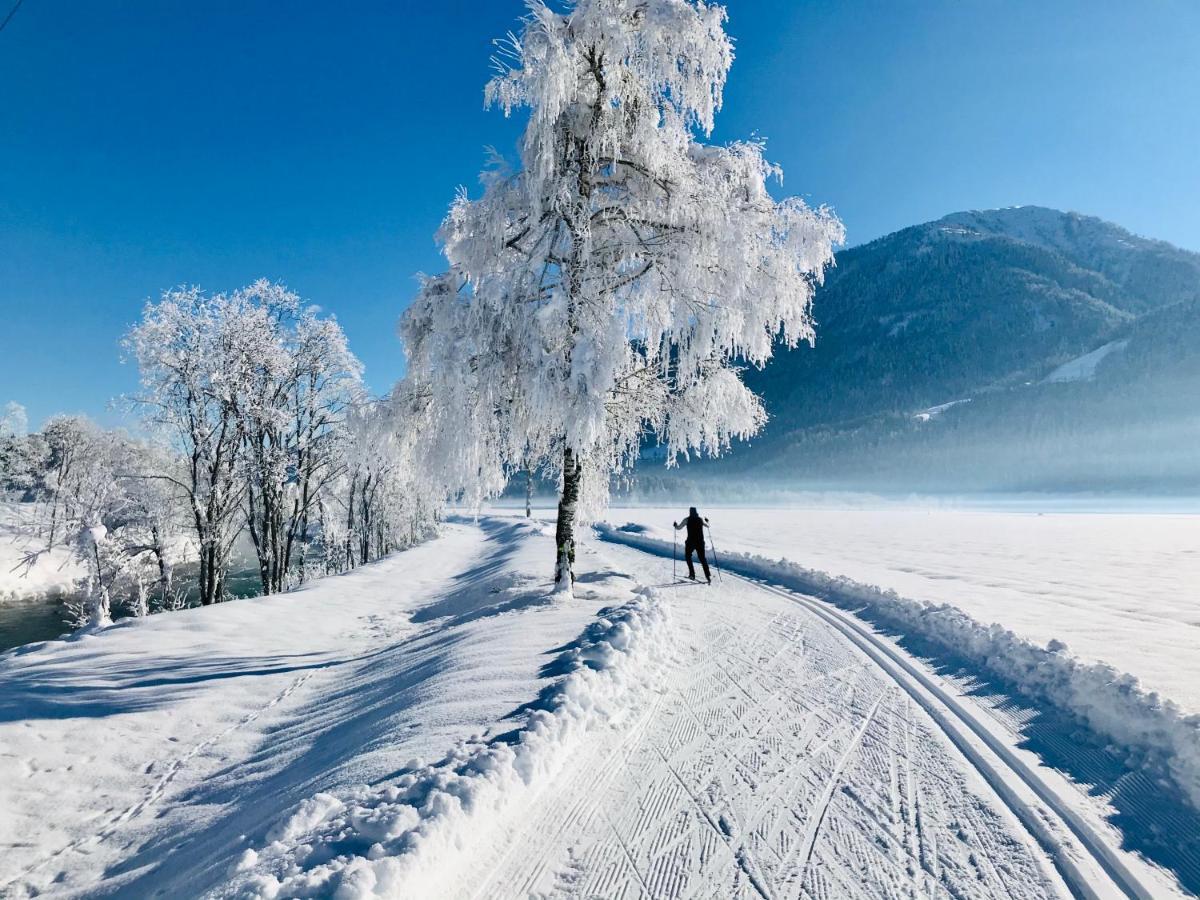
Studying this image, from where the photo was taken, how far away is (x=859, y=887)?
3068mm

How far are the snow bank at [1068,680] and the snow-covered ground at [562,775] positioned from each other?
39 centimetres

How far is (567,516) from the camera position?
1063 cm

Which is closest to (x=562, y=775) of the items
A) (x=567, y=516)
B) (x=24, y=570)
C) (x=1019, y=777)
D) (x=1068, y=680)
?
(x=1019, y=777)

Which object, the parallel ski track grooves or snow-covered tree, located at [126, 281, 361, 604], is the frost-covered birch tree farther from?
snow-covered tree, located at [126, 281, 361, 604]

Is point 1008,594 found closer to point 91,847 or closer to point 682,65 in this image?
point 682,65

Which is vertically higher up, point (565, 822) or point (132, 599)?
point (565, 822)

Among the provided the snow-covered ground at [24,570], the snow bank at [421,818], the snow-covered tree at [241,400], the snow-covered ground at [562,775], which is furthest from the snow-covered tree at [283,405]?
the snow-covered ground at [24,570]

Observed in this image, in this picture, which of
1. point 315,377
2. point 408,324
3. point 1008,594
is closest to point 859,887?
point 408,324

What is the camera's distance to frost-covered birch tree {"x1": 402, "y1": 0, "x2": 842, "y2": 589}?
349 inches

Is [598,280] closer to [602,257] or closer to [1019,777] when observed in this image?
A: [602,257]

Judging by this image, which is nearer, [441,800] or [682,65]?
[441,800]

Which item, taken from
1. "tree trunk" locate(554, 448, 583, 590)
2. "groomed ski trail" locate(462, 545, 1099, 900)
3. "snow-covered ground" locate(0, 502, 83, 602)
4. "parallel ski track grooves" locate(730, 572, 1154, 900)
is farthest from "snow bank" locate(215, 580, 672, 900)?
"snow-covered ground" locate(0, 502, 83, 602)

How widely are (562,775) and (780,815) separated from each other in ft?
5.23

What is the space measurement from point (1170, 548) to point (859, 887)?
31.9 m
